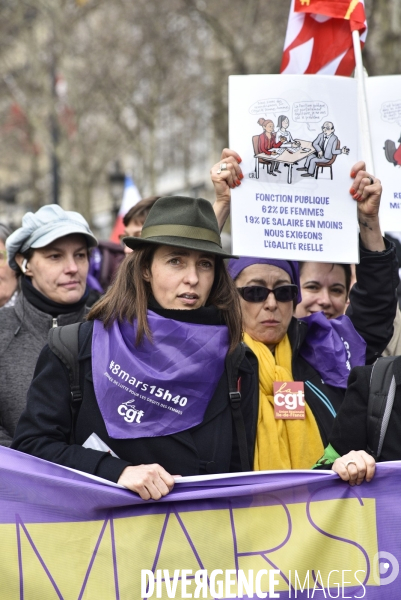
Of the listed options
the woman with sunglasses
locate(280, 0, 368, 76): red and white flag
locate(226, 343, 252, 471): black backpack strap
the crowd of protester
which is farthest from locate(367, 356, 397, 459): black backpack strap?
locate(280, 0, 368, 76): red and white flag

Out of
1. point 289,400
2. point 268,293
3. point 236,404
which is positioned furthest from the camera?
point 268,293

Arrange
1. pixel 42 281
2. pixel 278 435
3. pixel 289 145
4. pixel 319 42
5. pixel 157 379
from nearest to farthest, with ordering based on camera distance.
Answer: pixel 157 379, pixel 278 435, pixel 289 145, pixel 42 281, pixel 319 42

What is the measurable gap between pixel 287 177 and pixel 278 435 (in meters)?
1.08

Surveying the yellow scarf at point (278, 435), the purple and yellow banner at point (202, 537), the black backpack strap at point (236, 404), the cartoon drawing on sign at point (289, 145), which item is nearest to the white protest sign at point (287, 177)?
the cartoon drawing on sign at point (289, 145)

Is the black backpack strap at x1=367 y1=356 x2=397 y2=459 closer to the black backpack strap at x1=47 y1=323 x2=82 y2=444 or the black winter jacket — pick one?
the black winter jacket

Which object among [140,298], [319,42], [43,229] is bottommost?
[140,298]

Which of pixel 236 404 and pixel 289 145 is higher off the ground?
pixel 289 145

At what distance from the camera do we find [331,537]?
317 cm

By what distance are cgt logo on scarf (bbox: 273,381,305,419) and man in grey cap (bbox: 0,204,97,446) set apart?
1079 millimetres

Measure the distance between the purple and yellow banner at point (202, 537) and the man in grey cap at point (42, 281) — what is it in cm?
97

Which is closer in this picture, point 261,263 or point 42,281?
point 261,263

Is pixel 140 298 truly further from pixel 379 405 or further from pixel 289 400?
pixel 379 405

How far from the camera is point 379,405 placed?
3.10 metres

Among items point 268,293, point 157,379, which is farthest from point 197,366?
point 268,293
